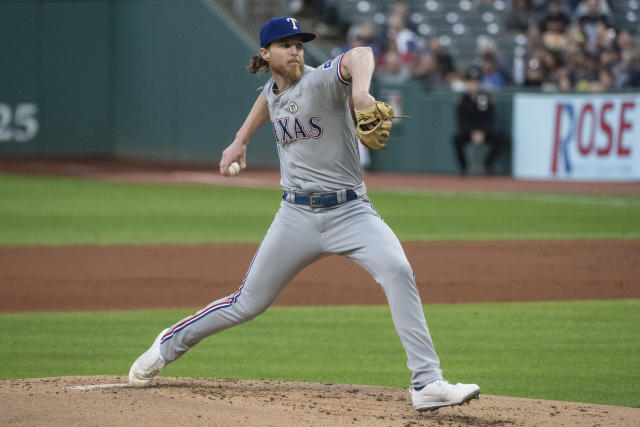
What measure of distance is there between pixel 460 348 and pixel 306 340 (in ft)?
3.81

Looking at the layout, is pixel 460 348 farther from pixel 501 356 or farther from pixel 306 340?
pixel 306 340

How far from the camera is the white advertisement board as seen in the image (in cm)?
1938

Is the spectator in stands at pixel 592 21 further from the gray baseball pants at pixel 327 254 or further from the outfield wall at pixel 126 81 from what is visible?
the gray baseball pants at pixel 327 254

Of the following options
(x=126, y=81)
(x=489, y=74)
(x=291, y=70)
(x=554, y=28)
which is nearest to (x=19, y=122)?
(x=126, y=81)

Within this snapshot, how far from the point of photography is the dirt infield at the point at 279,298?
16.5 ft

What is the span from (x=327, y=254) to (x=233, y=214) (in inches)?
429

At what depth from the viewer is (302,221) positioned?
206 inches

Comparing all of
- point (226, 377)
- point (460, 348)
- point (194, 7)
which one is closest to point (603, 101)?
point (194, 7)

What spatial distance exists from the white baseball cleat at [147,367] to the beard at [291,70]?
161cm

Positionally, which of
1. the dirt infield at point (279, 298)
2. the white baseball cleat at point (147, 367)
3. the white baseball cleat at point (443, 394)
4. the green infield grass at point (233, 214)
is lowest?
the green infield grass at point (233, 214)

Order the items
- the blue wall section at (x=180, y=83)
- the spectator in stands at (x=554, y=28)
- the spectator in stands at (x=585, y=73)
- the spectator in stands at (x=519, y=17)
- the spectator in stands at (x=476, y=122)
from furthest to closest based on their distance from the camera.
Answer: the blue wall section at (x=180, y=83) → the spectator in stands at (x=519, y=17) → the spectator in stands at (x=554, y=28) → the spectator in stands at (x=476, y=122) → the spectator in stands at (x=585, y=73)

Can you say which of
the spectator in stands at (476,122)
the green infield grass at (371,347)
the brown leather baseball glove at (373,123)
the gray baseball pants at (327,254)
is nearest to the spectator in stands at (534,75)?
the spectator in stands at (476,122)

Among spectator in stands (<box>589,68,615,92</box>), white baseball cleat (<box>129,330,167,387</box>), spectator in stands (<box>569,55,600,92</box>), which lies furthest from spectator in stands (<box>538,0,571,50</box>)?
white baseball cleat (<box>129,330,167,387</box>)

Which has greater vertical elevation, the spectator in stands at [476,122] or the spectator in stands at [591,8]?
the spectator in stands at [591,8]
